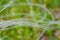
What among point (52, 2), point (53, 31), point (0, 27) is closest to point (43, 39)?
point (53, 31)

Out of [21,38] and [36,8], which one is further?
[36,8]

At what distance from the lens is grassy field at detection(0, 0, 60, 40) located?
1715mm

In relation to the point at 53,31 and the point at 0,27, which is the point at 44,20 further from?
the point at 0,27

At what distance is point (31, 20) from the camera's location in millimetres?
1784

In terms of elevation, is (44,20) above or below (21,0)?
below

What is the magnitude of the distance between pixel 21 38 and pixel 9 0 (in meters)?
0.32

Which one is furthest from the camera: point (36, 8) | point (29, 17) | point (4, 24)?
point (36, 8)

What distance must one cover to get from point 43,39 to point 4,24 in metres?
0.71

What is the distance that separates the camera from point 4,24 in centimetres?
138

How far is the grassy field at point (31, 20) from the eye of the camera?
1.71 meters

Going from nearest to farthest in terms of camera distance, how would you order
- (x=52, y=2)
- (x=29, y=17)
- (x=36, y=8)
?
(x=29, y=17), (x=36, y=8), (x=52, y=2)

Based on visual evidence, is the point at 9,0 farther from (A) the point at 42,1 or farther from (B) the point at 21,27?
(A) the point at 42,1

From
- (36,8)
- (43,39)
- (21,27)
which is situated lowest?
(43,39)

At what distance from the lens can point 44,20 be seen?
5.98ft
